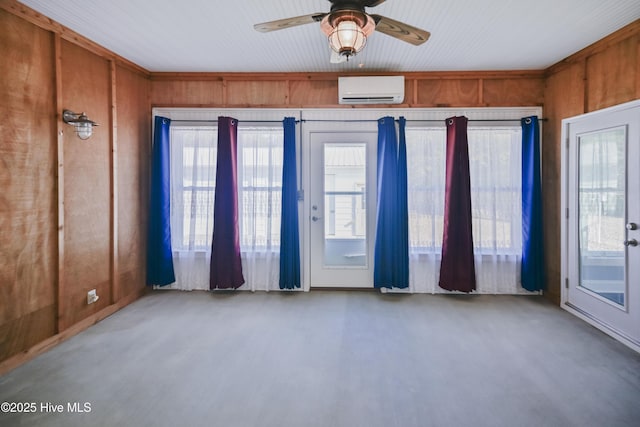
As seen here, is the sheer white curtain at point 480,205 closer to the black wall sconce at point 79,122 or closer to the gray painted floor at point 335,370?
the gray painted floor at point 335,370

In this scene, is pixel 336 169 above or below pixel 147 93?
below

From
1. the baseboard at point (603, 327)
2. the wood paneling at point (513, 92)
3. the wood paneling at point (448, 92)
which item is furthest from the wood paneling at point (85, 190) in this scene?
the baseboard at point (603, 327)

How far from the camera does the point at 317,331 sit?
3004 millimetres

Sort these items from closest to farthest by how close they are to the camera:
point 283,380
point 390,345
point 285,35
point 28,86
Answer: point 283,380, point 28,86, point 390,345, point 285,35

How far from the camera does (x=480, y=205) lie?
12.9 ft

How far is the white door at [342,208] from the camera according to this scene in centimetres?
408

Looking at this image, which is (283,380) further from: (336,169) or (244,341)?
(336,169)

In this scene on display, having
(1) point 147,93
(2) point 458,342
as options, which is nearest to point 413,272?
(2) point 458,342

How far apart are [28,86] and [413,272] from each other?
4.07 metres

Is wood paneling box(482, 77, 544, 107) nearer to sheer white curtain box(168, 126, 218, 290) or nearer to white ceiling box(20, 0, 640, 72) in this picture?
white ceiling box(20, 0, 640, 72)

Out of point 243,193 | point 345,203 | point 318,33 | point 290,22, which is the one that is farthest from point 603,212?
point 243,193

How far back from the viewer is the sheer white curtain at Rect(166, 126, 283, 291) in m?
4.03

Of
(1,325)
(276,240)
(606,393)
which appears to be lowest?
(606,393)

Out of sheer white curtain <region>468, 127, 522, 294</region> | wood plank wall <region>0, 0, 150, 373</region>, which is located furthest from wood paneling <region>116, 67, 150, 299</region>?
sheer white curtain <region>468, 127, 522, 294</region>
